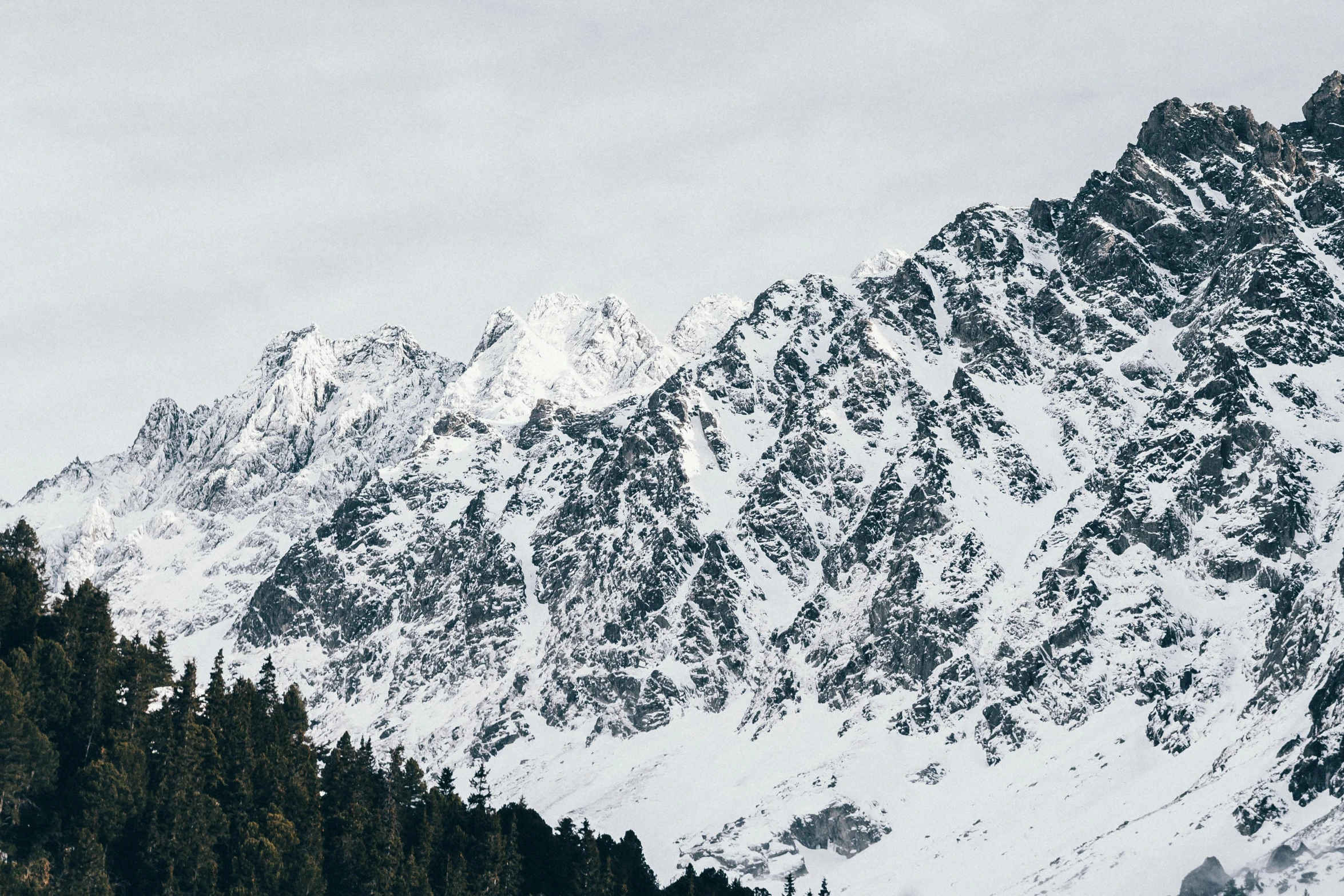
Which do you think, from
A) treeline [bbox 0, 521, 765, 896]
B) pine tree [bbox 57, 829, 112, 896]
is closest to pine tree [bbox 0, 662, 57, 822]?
treeline [bbox 0, 521, 765, 896]

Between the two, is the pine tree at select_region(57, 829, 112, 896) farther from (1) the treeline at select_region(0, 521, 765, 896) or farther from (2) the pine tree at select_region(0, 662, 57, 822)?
(2) the pine tree at select_region(0, 662, 57, 822)

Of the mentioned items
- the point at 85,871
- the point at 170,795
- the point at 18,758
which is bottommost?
the point at 85,871

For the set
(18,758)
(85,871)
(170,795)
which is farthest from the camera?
(170,795)

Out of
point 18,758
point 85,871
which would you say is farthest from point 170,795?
point 85,871

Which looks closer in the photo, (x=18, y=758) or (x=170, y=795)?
(x=18, y=758)

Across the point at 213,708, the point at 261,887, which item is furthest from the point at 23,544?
the point at 261,887

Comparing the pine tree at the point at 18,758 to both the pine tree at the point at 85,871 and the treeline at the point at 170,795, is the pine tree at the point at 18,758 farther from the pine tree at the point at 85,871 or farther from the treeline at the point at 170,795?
the pine tree at the point at 85,871

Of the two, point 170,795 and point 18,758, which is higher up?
point 18,758

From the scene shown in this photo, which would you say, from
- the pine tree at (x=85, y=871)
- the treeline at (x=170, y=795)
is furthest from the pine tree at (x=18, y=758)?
the pine tree at (x=85, y=871)

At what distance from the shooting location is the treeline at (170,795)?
155 meters

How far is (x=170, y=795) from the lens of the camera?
161500 millimetres

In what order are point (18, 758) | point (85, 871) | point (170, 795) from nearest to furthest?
1. point (85, 871)
2. point (18, 758)
3. point (170, 795)

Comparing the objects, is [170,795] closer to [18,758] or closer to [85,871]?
[18,758]

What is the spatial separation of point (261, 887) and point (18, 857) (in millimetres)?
20469
